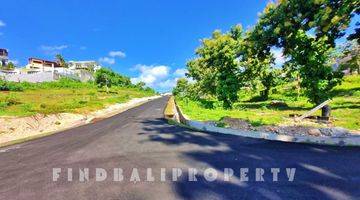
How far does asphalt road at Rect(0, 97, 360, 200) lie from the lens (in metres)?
5.95

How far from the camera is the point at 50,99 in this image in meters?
41.2

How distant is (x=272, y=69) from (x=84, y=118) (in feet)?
74.0

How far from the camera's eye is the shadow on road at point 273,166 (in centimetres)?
571

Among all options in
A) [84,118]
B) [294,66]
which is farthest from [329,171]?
[84,118]

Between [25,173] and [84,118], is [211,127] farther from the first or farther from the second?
[84,118]

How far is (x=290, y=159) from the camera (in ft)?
26.2

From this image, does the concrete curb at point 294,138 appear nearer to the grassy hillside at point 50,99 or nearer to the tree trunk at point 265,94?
the grassy hillside at point 50,99

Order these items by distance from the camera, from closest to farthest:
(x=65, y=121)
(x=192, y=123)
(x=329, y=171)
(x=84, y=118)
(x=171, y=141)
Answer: (x=329, y=171)
(x=171, y=141)
(x=192, y=123)
(x=65, y=121)
(x=84, y=118)

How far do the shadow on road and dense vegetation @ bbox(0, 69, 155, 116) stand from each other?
775 inches

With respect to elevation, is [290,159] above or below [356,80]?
below

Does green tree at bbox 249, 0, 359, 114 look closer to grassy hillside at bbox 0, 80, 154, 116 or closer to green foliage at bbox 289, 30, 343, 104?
green foliage at bbox 289, 30, 343, 104

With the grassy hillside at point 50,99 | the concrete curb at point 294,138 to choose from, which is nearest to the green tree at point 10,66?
the grassy hillside at point 50,99

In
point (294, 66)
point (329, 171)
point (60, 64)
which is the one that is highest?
point (60, 64)

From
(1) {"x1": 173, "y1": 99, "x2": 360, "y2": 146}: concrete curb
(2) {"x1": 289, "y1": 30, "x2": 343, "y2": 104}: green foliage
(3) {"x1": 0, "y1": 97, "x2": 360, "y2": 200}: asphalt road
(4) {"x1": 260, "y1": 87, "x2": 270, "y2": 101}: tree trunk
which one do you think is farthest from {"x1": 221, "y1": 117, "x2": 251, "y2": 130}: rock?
(4) {"x1": 260, "y1": 87, "x2": 270, "y2": 101}: tree trunk
